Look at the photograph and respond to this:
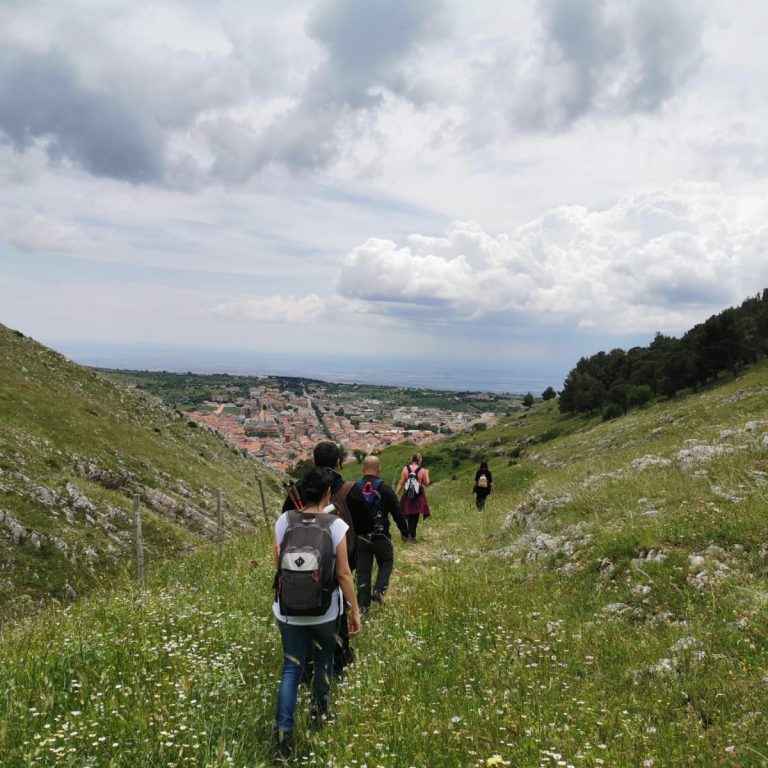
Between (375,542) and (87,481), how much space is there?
2198cm

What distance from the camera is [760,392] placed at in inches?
1219

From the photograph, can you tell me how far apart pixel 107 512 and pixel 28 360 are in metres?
21.5

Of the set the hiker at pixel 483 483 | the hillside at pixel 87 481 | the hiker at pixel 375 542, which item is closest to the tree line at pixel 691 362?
the hiker at pixel 483 483

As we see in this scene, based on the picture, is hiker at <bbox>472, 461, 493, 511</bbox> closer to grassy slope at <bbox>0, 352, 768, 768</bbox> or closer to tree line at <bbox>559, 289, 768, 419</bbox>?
grassy slope at <bbox>0, 352, 768, 768</bbox>

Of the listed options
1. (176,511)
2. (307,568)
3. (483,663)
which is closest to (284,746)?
(307,568)

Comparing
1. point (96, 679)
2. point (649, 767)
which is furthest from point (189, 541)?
point (649, 767)

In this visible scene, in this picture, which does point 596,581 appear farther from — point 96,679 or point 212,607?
point 96,679

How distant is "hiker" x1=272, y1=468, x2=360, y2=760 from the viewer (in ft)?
14.6

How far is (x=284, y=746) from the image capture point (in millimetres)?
4227

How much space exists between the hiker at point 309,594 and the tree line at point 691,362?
2127 inches

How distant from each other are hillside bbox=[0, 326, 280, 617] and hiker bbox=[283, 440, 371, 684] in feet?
24.8

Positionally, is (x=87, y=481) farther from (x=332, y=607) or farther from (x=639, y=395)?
(x=639, y=395)

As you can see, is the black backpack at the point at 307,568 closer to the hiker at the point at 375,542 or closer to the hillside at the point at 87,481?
the hiker at the point at 375,542

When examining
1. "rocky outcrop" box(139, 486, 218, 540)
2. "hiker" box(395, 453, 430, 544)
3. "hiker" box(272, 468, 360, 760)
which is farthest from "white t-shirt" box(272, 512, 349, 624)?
"rocky outcrop" box(139, 486, 218, 540)
